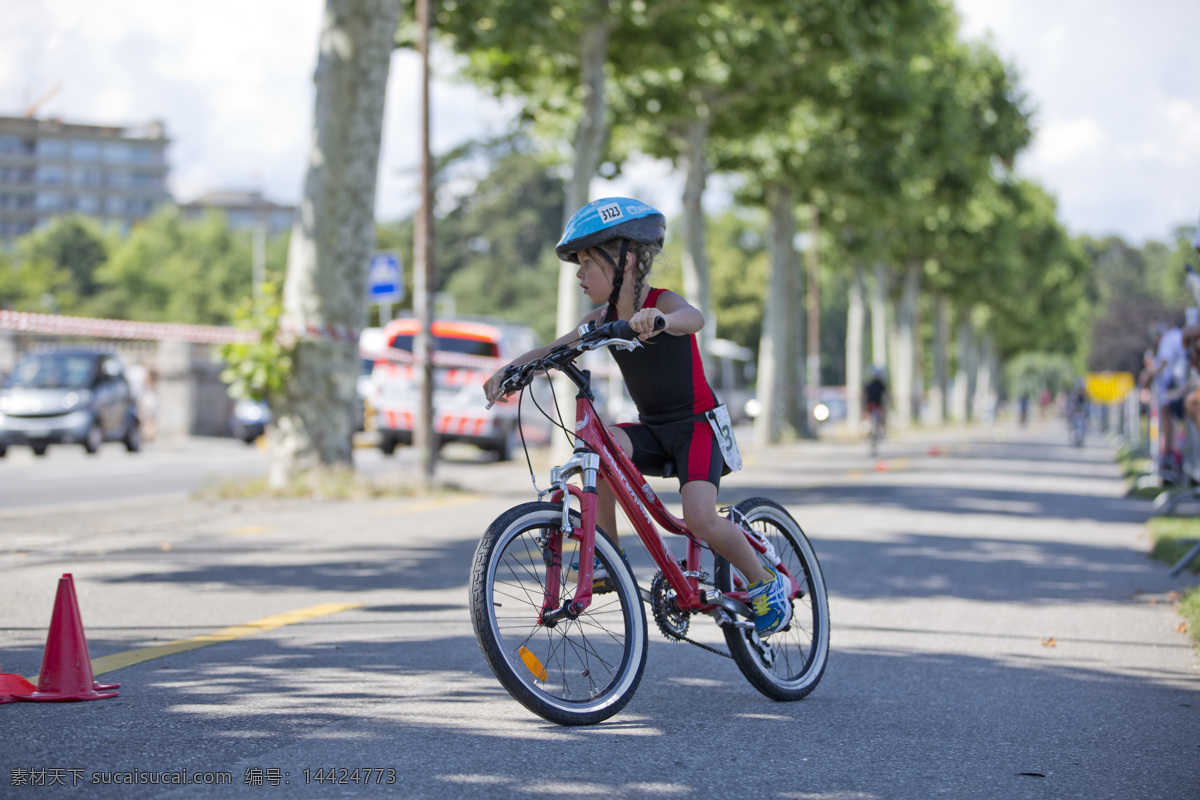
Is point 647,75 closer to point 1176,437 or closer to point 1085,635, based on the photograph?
point 1176,437

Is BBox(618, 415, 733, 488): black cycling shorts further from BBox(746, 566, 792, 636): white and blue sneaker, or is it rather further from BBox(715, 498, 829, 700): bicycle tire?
BBox(746, 566, 792, 636): white and blue sneaker

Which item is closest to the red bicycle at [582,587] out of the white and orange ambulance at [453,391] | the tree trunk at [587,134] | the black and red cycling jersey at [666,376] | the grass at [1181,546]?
the black and red cycling jersey at [666,376]

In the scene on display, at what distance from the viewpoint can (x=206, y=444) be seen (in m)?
29.7

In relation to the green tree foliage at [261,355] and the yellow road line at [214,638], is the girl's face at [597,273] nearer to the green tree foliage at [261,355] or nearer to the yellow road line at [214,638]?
the yellow road line at [214,638]

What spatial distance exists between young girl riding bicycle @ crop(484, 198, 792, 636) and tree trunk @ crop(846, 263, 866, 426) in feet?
129

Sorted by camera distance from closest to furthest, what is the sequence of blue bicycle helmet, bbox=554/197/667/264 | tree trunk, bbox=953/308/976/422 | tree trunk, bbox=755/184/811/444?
blue bicycle helmet, bbox=554/197/667/264 < tree trunk, bbox=755/184/811/444 < tree trunk, bbox=953/308/976/422

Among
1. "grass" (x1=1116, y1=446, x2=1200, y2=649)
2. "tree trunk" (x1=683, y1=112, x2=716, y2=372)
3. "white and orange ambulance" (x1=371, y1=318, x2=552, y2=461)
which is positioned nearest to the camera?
"grass" (x1=1116, y1=446, x2=1200, y2=649)

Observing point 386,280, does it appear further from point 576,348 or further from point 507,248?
point 507,248

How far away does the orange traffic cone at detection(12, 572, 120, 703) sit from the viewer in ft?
15.6

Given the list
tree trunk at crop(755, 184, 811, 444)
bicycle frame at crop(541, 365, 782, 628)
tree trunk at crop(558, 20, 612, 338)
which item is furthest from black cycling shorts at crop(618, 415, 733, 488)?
tree trunk at crop(755, 184, 811, 444)

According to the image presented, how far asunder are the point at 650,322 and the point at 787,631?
5.33 ft

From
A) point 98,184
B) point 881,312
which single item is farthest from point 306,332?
point 98,184

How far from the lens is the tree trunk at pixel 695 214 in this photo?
27.7m

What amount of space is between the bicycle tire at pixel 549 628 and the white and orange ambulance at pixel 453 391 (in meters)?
16.6
